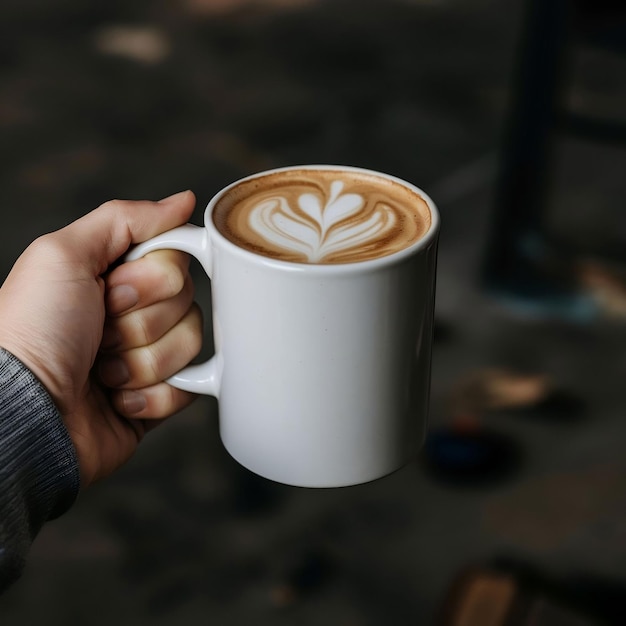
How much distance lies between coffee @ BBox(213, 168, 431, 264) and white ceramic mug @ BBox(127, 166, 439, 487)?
0.02m

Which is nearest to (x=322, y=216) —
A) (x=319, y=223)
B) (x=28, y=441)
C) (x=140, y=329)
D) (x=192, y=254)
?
(x=319, y=223)

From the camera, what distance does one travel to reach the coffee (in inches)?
29.8

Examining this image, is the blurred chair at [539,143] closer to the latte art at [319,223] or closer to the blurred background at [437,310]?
the blurred background at [437,310]

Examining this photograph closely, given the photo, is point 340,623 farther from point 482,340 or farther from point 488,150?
point 488,150

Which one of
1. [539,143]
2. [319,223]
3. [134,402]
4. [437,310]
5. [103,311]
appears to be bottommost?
[437,310]

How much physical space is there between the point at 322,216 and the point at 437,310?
2073mm

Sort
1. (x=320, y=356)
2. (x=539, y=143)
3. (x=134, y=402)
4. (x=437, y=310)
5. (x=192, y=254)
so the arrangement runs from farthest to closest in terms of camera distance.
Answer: (x=437, y=310) → (x=539, y=143) → (x=134, y=402) → (x=192, y=254) → (x=320, y=356)

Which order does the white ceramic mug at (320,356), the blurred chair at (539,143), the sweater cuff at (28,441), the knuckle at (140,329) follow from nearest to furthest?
the white ceramic mug at (320,356) → the sweater cuff at (28,441) → the knuckle at (140,329) → the blurred chair at (539,143)

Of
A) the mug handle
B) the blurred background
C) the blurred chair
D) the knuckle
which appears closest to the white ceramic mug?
the mug handle

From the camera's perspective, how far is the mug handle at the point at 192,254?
2.64 feet

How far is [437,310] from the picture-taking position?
2842 mm

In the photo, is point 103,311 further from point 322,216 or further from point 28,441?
point 322,216

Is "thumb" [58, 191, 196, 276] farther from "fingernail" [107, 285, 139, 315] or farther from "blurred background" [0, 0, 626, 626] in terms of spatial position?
"blurred background" [0, 0, 626, 626]

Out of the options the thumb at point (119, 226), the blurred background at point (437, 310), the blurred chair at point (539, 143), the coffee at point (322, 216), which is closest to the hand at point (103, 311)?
the thumb at point (119, 226)
